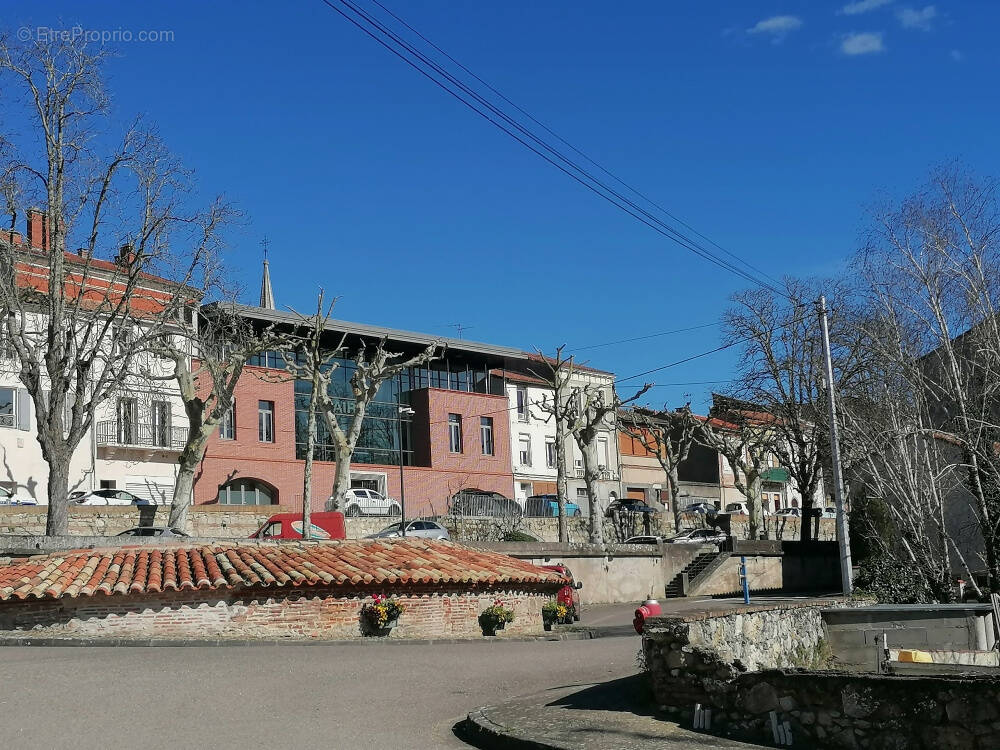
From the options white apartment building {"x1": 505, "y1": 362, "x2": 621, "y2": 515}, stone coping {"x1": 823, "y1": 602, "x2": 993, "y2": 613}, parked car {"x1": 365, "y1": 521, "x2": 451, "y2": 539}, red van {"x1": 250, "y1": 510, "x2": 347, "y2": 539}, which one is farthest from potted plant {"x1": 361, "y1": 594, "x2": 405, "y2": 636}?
white apartment building {"x1": 505, "y1": 362, "x2": 621, "y2": 515}

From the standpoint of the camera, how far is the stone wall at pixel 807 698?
29.2 ft

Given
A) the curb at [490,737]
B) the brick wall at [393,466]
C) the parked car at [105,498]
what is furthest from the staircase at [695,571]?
the curb at [490,737]

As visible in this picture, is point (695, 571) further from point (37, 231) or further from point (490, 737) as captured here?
point (490, 737)

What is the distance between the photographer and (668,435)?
2331 inches

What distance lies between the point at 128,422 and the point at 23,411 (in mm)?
4047

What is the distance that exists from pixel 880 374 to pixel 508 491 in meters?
36.1

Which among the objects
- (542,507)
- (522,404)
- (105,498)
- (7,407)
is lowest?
(542,507)

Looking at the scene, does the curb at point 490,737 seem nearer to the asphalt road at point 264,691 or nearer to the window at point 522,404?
the asphalt road at point 264,691

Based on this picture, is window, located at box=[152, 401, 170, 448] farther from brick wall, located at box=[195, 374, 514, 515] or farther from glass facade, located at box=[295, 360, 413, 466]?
glass facade, located at box=[295, 360, 413, 466]

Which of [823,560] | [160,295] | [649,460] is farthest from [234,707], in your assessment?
[649,460]

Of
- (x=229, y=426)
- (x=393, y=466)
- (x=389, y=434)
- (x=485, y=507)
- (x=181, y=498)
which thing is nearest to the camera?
(x=181, y=498)

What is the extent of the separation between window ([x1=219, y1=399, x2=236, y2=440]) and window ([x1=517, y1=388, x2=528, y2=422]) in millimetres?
20972

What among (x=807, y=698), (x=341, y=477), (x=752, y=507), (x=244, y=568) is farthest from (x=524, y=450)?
(x=807, y=698)

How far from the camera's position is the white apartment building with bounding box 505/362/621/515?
63.0 m
